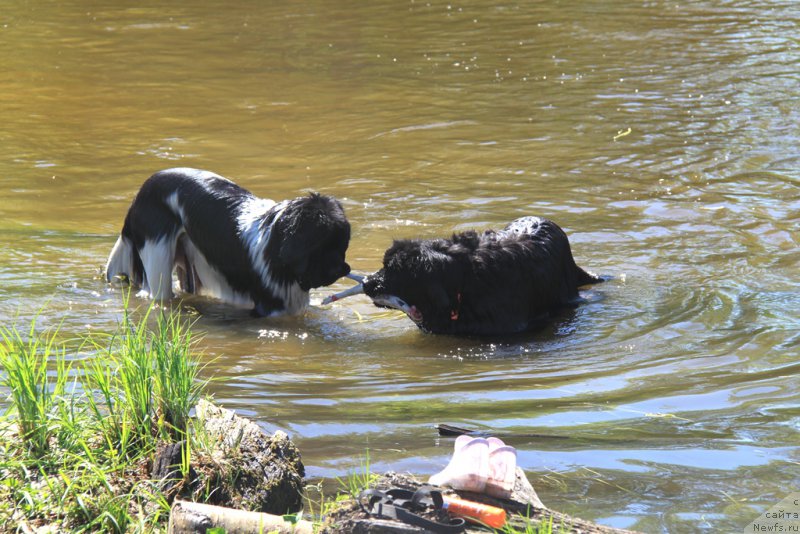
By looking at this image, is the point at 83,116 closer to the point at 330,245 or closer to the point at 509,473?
the point at 330,245

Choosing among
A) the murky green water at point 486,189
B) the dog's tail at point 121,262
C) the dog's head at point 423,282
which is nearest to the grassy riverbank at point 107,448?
the murky green water at point 486,189

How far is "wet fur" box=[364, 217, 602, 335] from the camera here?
6.43 m

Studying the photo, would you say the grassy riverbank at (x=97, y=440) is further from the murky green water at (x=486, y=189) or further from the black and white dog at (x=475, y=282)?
the black and white dog at (x=475, y=282)

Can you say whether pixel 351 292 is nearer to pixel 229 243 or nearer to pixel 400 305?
pixel 400 305

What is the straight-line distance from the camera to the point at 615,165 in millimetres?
9852

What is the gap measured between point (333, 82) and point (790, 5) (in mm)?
8120

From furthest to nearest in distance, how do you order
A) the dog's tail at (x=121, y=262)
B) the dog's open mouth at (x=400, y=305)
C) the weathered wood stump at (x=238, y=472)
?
the dog's tail at (x=121, y=262) < the dog's open mouth at (x=400, y=305) < the weathered wood stump at (x=238, y=472)

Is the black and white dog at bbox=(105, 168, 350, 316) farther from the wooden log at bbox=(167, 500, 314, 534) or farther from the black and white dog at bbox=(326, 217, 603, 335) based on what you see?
the wooden log at bbox=(167, 500, 314, 534)

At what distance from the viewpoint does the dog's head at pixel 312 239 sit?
6484 millimetres

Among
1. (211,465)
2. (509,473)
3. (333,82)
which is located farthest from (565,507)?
(333,82)

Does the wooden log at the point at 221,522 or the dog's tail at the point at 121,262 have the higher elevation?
the dog's tail at the point at 121,262

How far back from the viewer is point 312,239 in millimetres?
6523

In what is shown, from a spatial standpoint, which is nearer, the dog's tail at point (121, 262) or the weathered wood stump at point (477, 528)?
the weathered wood stump at point (477, 528)

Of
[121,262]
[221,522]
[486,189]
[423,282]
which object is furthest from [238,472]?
[486,189]
